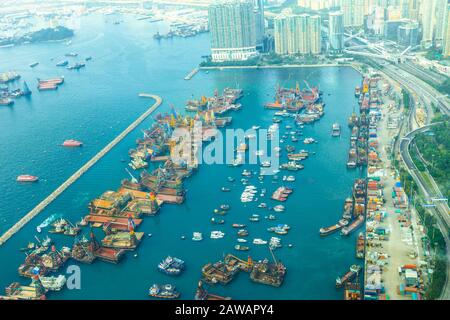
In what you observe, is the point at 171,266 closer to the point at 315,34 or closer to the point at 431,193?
the point at 431,193

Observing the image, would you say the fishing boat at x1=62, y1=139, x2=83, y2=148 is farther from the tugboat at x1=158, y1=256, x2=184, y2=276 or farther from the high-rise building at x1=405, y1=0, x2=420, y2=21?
the high-rise building at x1=405, y1=0, x2=420, y2=21

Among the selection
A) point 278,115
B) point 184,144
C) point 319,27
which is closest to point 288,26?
point 319,27

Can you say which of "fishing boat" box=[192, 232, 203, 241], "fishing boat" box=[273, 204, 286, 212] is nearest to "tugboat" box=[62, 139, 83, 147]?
"fishing boat" box=[192, 232, 203, 241]

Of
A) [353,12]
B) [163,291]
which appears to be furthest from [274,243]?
[353,12]

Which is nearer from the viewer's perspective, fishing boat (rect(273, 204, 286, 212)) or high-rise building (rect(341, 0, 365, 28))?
fishing boat (rect(273, 204, 286, 212))

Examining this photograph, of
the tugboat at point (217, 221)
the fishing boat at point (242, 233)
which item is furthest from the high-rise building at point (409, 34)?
the fishing boat at point (242, 233)
